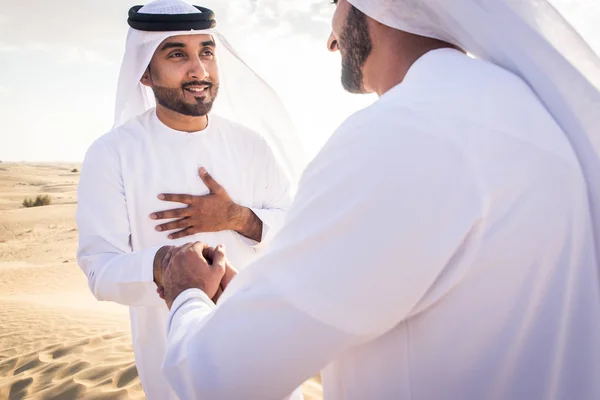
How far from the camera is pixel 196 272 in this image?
160 cm

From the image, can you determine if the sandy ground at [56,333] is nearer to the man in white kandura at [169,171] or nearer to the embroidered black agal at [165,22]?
the man in white kandura at [169,171]

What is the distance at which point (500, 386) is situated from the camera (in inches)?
43.4

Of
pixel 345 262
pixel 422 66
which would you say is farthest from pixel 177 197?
pixel 345 262

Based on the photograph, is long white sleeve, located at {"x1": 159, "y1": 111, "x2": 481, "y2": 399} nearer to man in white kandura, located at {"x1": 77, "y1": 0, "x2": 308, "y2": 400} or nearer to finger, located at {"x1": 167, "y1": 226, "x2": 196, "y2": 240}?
man in white kandura, located at {"x1": 77, "y1": 0, "x2": 308, "y2": 400}

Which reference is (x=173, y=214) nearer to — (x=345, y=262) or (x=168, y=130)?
(x=168, y=130)

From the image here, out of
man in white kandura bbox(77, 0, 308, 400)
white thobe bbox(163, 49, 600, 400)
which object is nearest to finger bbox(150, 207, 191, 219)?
man in white kandura bbox(77, 0, 308, 400)

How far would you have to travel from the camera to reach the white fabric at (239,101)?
118 inches

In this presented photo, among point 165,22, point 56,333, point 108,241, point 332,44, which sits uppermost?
point 332,44

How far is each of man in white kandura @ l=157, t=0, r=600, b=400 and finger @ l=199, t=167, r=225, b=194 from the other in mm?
1424

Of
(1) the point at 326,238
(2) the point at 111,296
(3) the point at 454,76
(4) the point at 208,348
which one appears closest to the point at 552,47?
(3) the point at 454,76

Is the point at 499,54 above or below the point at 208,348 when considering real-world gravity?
above

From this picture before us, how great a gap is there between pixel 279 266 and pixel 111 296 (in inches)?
62.4

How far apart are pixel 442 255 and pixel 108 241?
188 cm

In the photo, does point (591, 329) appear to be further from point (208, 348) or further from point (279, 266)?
point (208, 348)
